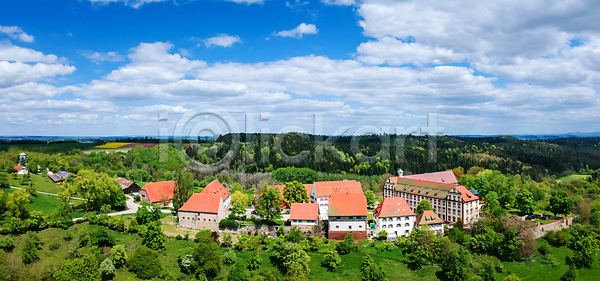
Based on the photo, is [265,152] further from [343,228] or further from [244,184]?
[343,228]

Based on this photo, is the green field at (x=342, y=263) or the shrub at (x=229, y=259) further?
the shrub at (x=229, y=259)

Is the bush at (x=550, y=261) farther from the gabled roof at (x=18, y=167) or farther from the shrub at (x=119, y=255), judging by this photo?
the gabled roof at (x=18, y=167)

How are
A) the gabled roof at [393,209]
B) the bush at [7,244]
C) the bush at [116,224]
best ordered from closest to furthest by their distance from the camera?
the bush at [7,244], the bush at [116,224], the gabled roof at [393,209]

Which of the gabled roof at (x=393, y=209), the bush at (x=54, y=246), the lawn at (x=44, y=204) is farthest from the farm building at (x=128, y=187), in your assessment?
the gabled roof at (x=393, y=209)

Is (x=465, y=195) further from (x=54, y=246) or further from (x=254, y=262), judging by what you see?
(x=54, y=246)

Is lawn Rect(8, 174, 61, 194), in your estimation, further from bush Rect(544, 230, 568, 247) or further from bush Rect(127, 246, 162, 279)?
bush Rect(544, 230, 568, 247)

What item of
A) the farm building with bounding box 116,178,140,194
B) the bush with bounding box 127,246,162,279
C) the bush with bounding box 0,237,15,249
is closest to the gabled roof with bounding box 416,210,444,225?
the bush with bounding box 127,246,162,279

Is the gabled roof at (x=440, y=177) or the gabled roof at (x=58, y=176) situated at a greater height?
the gabled roof at (x=58, y=176)
